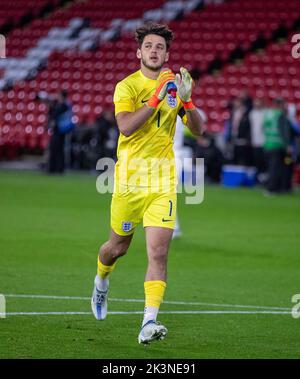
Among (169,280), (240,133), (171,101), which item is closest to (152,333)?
(171,101)

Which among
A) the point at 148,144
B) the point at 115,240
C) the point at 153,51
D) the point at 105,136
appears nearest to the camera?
the point at 153,51

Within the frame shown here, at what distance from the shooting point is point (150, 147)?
8.38 metres

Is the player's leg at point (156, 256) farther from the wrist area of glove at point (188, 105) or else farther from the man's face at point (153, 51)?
the man's face at point (153, 51)

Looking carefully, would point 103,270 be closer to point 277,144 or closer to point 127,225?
point 127,225

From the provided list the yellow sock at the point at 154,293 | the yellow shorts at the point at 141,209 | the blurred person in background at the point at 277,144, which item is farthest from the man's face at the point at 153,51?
the blurred person in background at the point at 277,144

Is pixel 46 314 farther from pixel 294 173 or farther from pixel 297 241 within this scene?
pixel 294 173

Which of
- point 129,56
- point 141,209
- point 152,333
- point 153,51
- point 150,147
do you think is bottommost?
point 152,333

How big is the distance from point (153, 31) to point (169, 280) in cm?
419

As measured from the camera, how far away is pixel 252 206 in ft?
72.8

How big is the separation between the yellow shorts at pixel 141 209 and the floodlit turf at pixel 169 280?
2.99ft

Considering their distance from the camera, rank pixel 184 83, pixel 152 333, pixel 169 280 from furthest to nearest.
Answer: pixel 169 280, pixel 184 83, pixel 152 333

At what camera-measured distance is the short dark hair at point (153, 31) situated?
27.1 feet

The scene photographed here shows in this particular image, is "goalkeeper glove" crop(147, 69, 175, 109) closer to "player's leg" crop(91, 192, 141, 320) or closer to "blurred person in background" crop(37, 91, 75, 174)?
"player's leg" crop(91, 192, 141, 320)

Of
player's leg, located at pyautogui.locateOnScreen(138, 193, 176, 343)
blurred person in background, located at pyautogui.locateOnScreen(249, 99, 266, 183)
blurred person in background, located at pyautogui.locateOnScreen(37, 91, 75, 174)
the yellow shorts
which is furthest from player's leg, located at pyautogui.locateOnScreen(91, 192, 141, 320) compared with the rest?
blurred person in background, located at pyautogui.locateOnScreen(37, 91, 75, 174)
